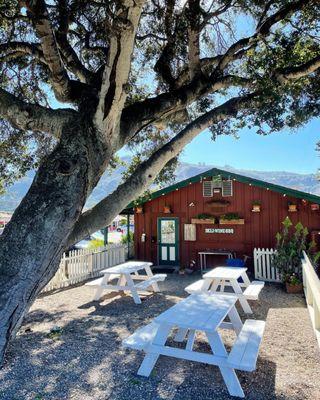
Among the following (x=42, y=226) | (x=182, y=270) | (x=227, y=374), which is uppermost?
(x=42, y=226)

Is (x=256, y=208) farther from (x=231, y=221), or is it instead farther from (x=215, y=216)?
(x=215, y=216)

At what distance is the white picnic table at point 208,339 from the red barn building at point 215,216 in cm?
791

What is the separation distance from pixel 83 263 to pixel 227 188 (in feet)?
20.1

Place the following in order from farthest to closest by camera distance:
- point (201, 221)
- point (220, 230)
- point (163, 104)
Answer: point (201, 221) → point (220, 230) → point (163, 104)

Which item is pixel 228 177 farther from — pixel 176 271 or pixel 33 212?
pixel 33 212

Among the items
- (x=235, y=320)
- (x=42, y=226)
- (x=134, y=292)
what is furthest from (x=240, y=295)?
(x=42, y=226)

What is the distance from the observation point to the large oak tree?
3971 mm

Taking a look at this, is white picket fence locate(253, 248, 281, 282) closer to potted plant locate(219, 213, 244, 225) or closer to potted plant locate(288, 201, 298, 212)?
potted plant locate(219, 213, 244, 225)

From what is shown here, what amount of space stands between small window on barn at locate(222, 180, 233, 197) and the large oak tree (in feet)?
12.4

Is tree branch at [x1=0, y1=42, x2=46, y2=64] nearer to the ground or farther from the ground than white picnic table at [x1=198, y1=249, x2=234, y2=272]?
farther from the ground

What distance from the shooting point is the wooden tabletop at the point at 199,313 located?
401cm

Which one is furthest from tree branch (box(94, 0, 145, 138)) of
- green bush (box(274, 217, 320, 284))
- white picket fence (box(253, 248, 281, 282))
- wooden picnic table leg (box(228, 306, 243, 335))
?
white picket fence (box(253, 248, 281, 282))

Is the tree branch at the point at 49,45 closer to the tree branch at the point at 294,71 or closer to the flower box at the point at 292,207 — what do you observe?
the tree branch at the point at 294,71

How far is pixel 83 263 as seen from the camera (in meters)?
11.9
